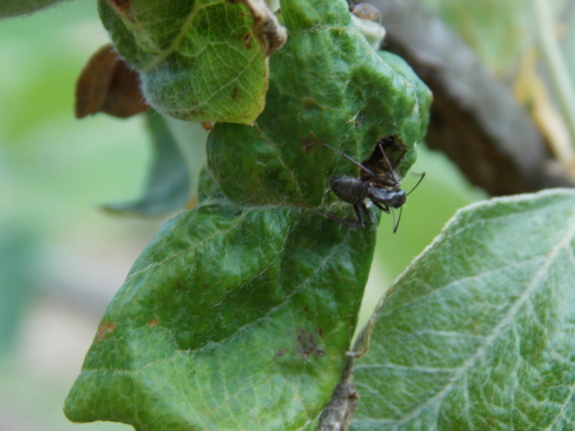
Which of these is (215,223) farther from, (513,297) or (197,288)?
(513,297)

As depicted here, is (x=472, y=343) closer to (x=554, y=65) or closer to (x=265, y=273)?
(x=265, y=273)

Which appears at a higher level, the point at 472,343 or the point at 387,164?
the point at 387,164

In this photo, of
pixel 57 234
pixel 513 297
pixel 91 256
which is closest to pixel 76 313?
pixel 91 256

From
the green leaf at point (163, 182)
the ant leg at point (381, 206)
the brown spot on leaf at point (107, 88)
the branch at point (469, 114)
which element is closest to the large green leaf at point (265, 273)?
the ant leg at point (381, 206)

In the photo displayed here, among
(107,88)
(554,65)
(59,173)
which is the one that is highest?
(107,88)

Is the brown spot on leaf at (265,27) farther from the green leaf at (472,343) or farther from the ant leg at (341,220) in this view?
the green leaf at (472,343)

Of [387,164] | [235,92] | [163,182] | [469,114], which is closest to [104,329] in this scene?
[235,92]

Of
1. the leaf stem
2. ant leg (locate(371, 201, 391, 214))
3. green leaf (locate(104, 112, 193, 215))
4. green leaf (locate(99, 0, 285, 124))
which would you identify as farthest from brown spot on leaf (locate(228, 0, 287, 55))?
the leaf stem
